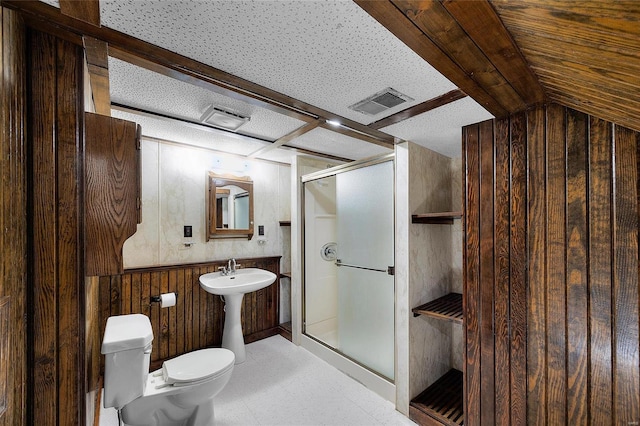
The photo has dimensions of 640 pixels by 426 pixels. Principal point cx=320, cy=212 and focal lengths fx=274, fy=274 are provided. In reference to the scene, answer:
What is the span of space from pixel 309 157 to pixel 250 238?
1.19m

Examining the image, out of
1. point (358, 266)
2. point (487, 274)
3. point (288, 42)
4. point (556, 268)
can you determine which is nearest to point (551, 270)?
point (556, 268)

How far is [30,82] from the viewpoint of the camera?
96 centimetres

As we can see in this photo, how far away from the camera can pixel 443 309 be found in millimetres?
2084

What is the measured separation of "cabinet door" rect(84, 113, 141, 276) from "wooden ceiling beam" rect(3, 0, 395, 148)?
0.31 m

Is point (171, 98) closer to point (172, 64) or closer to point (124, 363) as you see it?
point (172, 64)

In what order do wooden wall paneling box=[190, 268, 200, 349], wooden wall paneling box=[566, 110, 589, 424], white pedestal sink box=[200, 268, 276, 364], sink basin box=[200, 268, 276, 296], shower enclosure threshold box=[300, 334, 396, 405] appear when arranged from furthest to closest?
wooden wall paneling box=[190, 268, 200, 349] → white pedestal sink box=[200, 268, 276, 364] → sink basin box=[200, 268, 276, 296] → shower enclosure threshold box=[300, 334, 396, 405] → wooden wall paneling box=[566, 110, 589, 424]

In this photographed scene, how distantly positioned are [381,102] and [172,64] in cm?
106

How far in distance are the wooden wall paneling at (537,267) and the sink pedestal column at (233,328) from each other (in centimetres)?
230

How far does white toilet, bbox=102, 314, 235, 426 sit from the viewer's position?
156 cm

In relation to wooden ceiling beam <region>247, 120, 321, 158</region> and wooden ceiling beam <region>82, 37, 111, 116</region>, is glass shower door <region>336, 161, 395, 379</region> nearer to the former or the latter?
wooden ceiling beam <region>247, 120, 321, 158</region>

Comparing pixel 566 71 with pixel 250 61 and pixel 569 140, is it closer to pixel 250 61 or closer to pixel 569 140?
pixel 569 140

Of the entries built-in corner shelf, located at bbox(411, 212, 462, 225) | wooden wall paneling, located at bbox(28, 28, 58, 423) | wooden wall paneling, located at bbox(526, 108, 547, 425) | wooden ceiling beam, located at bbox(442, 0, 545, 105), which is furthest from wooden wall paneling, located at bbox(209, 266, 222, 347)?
wooden ceiling beam, located at bbox(442, 0, 545, 105)

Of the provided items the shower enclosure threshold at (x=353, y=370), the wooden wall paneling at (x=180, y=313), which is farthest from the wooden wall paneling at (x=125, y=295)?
the shower enclosure threshold at (x=353, y=370)

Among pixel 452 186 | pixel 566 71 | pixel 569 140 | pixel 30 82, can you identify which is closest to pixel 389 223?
pixel 452 186
